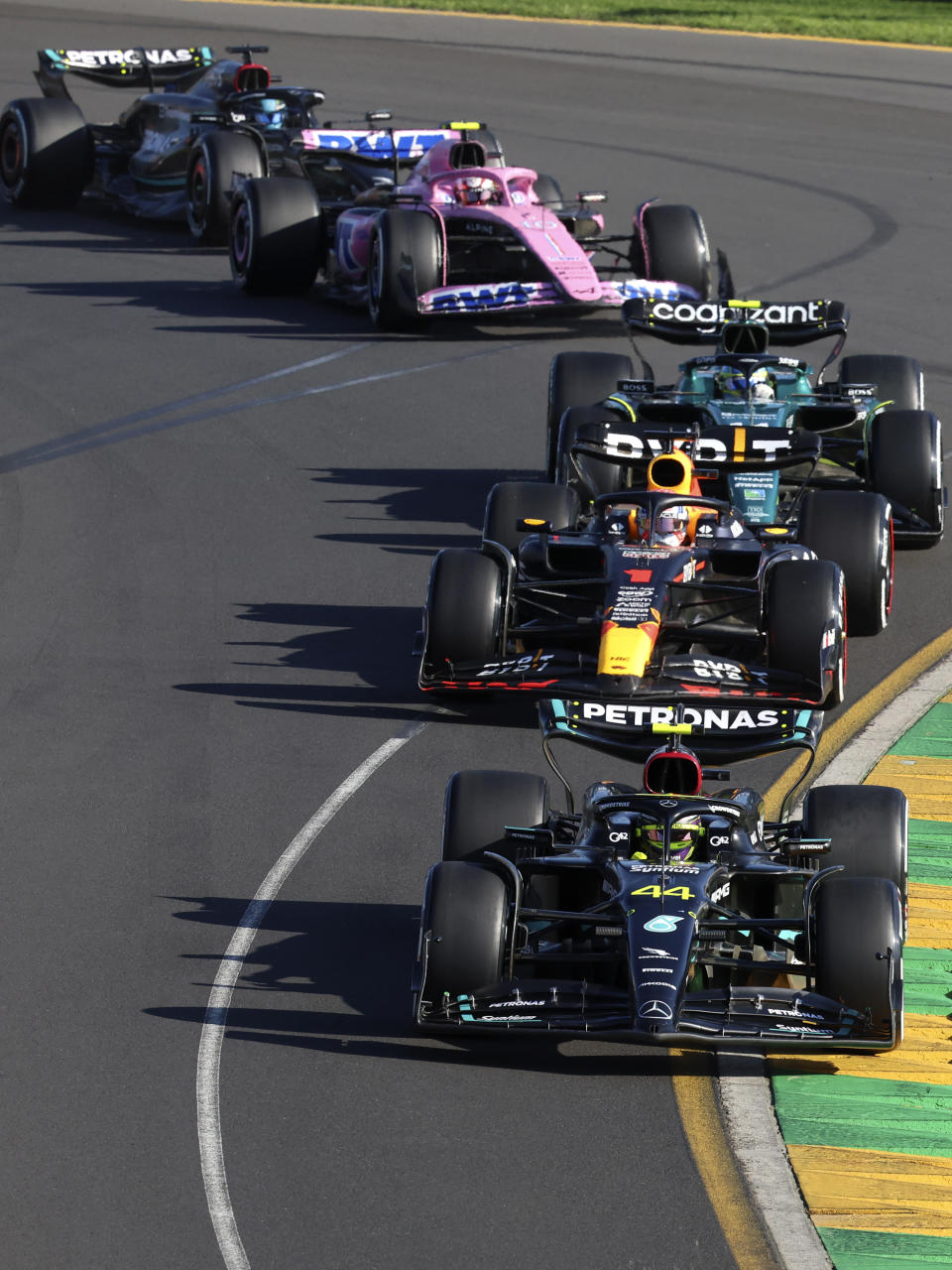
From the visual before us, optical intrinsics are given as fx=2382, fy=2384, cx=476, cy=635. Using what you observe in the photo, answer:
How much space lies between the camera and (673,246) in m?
23.9

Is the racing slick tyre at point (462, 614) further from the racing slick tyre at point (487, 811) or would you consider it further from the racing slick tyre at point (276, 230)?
the racing slick tyre at point (276, 230)

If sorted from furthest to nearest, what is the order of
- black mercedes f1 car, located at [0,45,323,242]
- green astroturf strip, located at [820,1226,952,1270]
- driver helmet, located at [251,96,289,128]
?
driver helmet, located at [251,96,289,128], black mercedes f1 car, located at [0,45,323,242], green astroturf strip, located at [820,1226,952,1270]

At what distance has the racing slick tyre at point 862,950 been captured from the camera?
9.48m

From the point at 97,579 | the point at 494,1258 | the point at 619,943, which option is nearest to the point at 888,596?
the point at 97,579

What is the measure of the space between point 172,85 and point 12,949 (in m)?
22.7

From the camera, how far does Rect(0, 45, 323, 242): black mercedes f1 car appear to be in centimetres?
2827

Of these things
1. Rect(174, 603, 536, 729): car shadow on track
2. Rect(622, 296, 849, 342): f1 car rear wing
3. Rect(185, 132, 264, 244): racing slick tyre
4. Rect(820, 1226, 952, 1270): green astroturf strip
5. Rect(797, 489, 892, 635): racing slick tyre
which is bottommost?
Rect(820, 1226, 952, 1270): green astroturf strip

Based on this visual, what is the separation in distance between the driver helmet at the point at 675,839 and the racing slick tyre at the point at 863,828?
0.54 meters

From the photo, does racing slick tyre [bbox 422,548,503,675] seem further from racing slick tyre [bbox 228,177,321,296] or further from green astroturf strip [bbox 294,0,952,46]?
green astroturf strip [bbox 294,0,952,46]

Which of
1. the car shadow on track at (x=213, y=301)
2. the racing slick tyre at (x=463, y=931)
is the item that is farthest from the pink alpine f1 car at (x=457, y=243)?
the racing slick tyre at (x=463, y=931)

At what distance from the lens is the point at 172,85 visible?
31.9m

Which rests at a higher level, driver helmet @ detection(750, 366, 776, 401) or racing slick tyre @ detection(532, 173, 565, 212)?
racing slick tyre @ detection(532, 173, 565, 212)

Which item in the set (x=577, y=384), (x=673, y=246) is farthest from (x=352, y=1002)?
(x=673, y=246)

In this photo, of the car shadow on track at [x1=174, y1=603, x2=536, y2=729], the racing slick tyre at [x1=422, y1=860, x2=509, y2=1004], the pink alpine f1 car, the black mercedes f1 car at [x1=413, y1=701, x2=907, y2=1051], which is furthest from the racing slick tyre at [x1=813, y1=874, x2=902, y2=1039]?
the pink alpine f1 car
